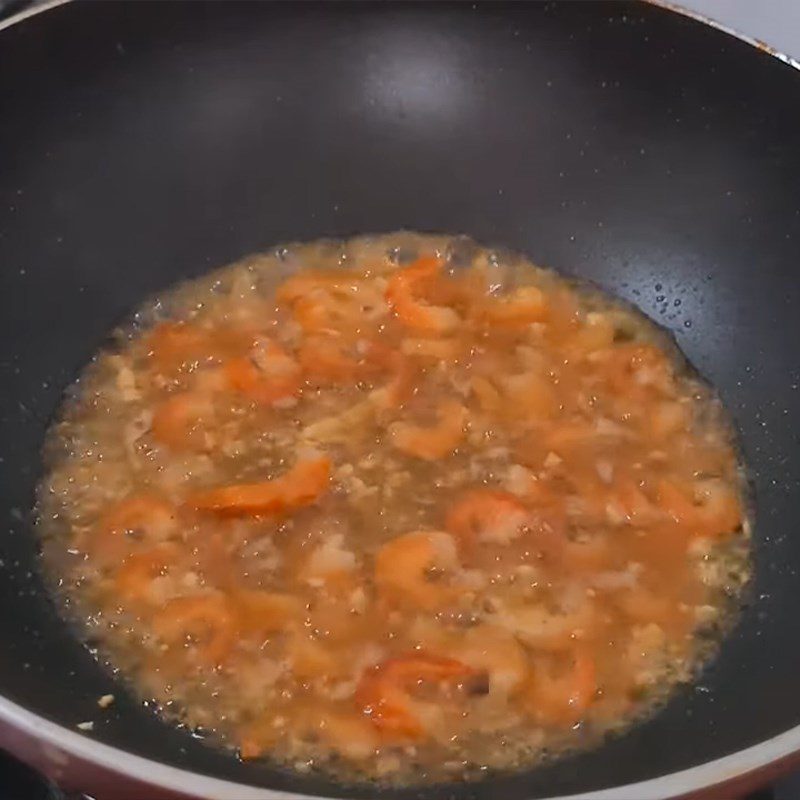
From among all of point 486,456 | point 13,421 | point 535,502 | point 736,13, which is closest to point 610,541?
point 535,502

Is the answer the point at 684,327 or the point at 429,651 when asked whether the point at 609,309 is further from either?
the point at 429,651

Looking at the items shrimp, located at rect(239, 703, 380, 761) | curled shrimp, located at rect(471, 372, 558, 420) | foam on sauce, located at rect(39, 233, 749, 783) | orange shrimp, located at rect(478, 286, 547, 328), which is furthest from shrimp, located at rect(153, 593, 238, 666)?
orange shrimp, located at rect(478, 286, 547, 328)

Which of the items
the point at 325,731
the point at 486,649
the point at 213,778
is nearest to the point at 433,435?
the point at 486,649

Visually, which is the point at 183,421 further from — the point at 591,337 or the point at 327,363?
the point at 591,337

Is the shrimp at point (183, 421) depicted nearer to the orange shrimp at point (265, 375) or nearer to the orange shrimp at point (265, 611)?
the orange shrimp at point (265, 375)

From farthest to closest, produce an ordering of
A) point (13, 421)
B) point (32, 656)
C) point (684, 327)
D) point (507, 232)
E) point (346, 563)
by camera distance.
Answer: point (507, 232) → point (684, 327) → point (13, 421) → point (346, 563) → point (32, 656)

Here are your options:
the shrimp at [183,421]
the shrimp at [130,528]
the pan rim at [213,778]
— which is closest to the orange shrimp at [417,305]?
the shrimp at [183,421]

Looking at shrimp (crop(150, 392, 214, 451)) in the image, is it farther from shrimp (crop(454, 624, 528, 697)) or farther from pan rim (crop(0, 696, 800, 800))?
pan rim (crop(0, 696, 800, 800))
